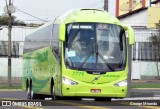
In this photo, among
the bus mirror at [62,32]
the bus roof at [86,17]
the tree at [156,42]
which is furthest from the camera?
the tree at [156,42]

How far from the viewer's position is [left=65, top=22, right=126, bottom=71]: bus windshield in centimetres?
1898

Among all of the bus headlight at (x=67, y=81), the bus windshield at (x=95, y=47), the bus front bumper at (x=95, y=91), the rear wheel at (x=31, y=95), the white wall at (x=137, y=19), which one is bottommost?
the rear wheel at (x=31, y=95)

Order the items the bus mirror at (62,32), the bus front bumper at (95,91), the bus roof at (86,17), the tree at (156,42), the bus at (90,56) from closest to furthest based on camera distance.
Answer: the bus front bumper at (95,91)
the bus at (90,56)
the bus mirror at (62,32)
the bus roof at (86,17)
the tree at (156,42)

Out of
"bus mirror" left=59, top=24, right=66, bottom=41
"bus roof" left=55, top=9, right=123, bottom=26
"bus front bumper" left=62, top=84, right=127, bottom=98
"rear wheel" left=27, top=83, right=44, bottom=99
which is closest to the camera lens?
"bus front bumper" left=62, top=84, right=127, bottom=98

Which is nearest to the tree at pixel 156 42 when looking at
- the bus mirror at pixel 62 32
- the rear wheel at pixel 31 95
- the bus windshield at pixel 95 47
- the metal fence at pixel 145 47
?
the metal fence at pixel 145 47

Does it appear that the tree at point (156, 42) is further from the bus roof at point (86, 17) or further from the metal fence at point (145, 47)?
the bus roof at point (86, 17)

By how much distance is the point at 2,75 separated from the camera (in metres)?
54.0

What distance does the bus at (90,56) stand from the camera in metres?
18.8

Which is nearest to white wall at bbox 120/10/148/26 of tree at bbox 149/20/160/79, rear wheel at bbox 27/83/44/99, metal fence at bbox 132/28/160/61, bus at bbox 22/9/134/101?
metal fence at bbox 132/28/160/61

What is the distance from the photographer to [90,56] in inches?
749

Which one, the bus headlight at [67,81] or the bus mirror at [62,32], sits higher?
the bus mirror at [62,32]

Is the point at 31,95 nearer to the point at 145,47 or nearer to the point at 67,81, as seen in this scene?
the point at 67,81

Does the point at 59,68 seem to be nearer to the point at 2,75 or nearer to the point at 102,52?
the point at 102,52

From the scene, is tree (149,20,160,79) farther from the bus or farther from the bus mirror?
the bus mirror
